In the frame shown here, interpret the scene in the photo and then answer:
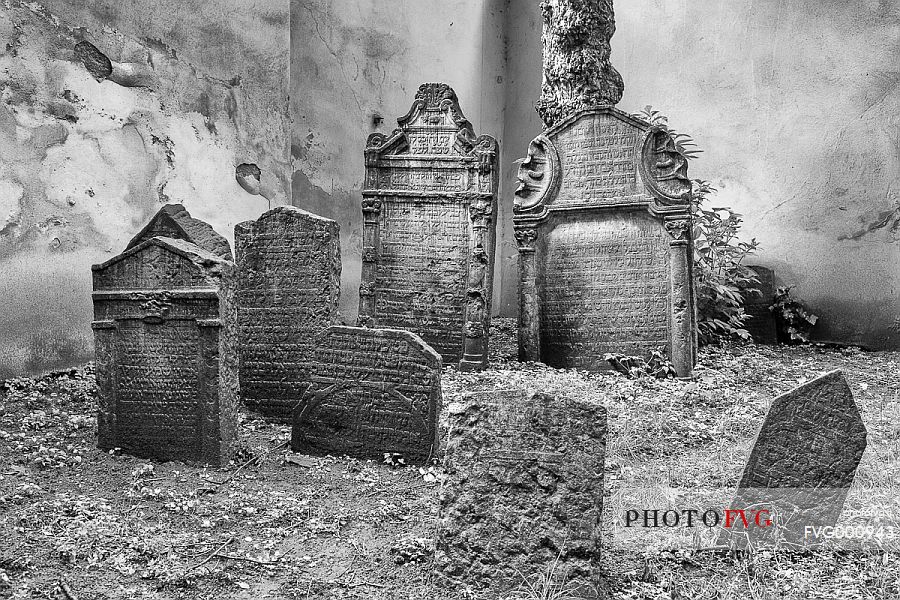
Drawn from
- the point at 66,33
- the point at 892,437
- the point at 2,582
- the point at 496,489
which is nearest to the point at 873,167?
the point at 892,437

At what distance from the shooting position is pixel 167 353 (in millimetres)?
3920

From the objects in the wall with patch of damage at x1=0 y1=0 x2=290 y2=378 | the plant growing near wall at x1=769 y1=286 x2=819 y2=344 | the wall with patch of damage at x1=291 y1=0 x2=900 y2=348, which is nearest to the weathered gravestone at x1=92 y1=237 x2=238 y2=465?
the wall with patch of damage at x1=0 y1=0 x2=290 y2=378

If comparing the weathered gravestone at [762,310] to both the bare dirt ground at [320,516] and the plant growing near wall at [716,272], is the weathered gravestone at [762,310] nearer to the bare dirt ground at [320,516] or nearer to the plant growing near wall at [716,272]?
the plant growing near wall at [716,272]

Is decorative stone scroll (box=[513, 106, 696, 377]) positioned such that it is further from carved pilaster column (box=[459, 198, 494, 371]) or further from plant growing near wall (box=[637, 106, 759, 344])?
plant growing near wall (box=[637, 106, 759, 344])

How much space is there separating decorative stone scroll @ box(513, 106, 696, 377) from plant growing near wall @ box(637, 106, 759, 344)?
1.17 metres

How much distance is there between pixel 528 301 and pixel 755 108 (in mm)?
4122

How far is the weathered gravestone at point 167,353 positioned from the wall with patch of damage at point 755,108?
14.5 feet

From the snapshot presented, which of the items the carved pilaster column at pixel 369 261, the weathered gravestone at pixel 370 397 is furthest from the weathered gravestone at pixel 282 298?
the carved pilaster column at pixel 369 261

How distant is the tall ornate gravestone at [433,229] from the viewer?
617 centimetres

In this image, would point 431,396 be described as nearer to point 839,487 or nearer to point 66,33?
point 839,487

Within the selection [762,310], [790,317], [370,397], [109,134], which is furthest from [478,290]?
[790,317]

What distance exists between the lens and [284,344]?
493cm

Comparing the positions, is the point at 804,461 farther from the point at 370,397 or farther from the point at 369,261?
the point at 369,261

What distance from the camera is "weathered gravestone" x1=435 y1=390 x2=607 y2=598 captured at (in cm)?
254
